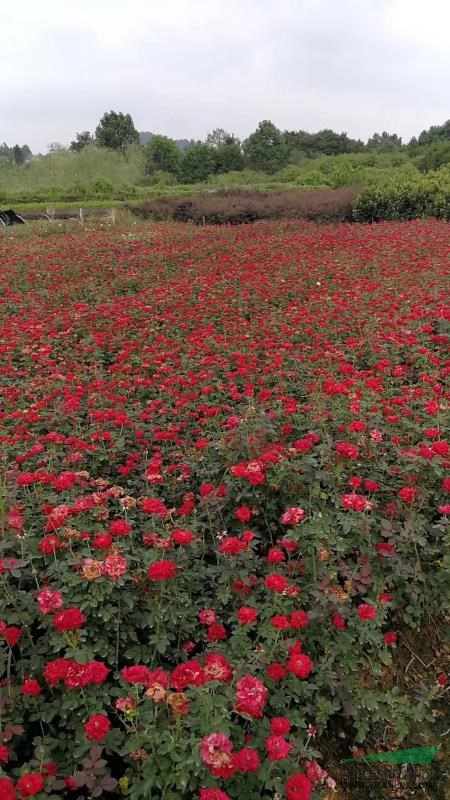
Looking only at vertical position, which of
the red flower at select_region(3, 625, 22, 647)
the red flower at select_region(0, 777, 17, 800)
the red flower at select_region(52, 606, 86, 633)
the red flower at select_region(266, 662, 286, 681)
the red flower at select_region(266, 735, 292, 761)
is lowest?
the red flower at select_region(266, 662, 286, 681)

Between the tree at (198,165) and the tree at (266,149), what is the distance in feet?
15.0

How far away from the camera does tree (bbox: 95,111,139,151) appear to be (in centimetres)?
6338

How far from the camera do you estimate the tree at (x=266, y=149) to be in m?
52.5

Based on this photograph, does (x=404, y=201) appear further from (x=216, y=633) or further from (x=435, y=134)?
(x=435, y=134)

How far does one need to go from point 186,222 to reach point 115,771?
16817 millimetres

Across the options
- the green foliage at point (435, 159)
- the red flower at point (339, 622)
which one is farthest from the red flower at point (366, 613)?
the green foliage at point (435, 159)

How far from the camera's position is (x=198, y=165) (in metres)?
49.0

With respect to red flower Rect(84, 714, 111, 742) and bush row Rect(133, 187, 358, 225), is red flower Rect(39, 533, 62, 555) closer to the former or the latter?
red flower Rect(84, 714, 111, 742)

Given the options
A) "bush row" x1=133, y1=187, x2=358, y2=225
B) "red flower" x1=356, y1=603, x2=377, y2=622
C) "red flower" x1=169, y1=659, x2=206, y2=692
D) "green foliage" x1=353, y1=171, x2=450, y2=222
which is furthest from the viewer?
"bush row" x1=133, y1=187, x2=358, y2=225

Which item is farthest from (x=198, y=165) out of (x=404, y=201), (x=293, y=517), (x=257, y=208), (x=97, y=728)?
(x=97, y=728)

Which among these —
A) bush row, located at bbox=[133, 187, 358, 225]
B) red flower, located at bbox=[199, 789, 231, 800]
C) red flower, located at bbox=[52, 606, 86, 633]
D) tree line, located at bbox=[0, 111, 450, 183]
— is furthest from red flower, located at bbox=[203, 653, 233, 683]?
tree line, located at bbox=[0, 111, 450, 183]

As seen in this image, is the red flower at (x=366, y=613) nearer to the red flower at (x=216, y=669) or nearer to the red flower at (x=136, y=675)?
the red flower at (x=216, y=669)

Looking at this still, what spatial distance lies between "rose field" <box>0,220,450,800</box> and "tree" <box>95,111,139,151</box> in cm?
6702

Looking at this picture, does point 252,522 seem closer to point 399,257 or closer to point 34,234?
point 399,257
